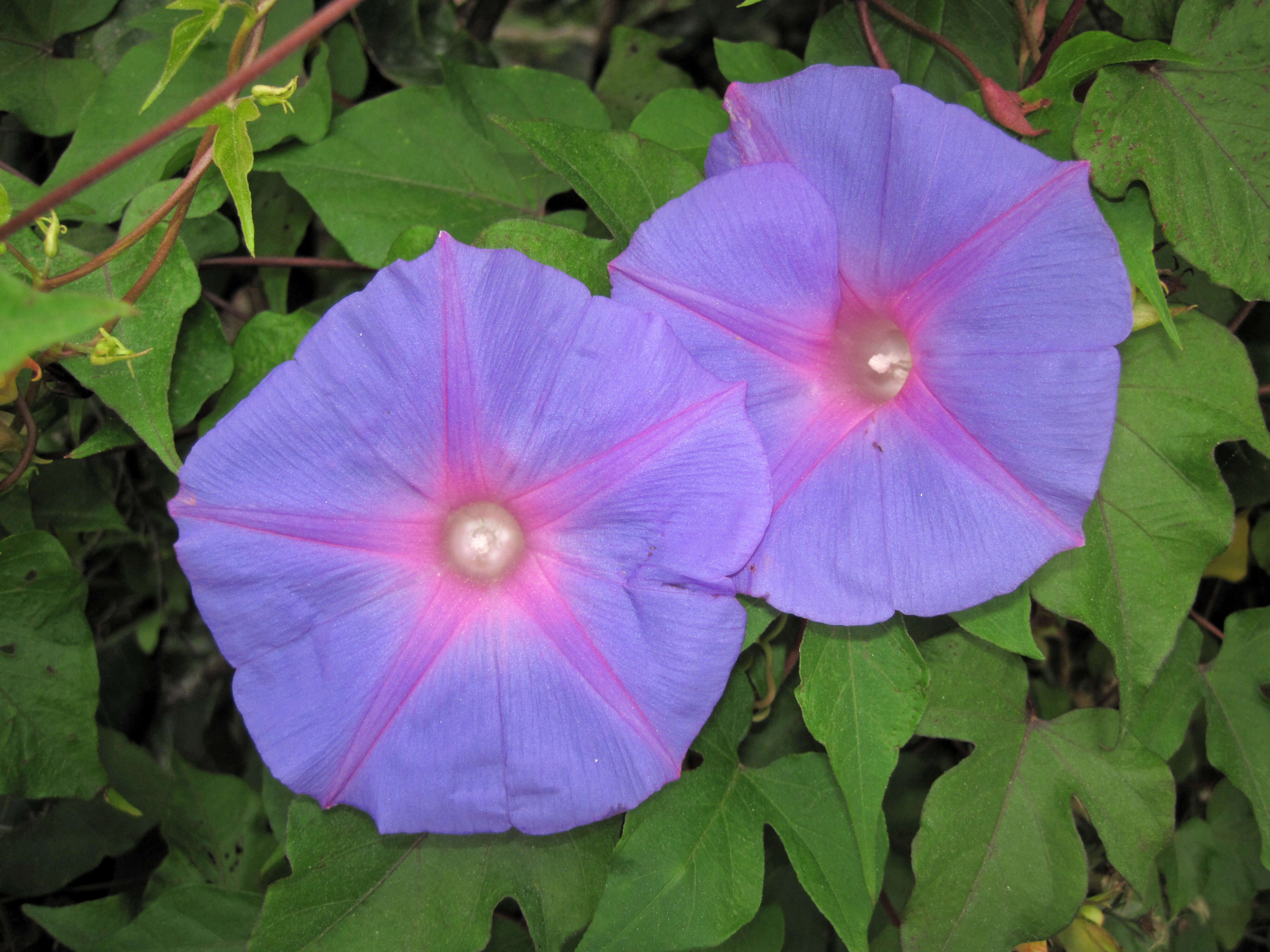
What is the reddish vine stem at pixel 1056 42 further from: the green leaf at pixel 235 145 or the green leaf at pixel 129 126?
the green leaf at pixel 129 126

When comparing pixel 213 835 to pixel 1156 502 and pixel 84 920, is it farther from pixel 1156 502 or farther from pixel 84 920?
pixel 1156 502

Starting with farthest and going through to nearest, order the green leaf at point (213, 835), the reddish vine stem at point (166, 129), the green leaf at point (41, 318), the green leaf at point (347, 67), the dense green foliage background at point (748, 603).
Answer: the green leaf at point (213, 835) < the green leaf at point (347, 67) < the dense green foliage background at point (748, 603) < the reddish vine stem at point (166, 129) < the green leaf at point (41, 318)

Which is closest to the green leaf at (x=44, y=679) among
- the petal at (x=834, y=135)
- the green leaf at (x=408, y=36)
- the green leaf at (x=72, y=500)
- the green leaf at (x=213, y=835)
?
the green leaf at (x=72, y=500)

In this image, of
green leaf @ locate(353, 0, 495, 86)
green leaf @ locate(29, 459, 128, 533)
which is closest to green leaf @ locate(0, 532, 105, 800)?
green leaf @ locate(29, 459, 128, 533)

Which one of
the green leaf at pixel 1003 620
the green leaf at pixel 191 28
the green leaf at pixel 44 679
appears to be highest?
the green leaf at pixel 191 28

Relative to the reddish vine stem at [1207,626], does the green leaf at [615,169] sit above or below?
above

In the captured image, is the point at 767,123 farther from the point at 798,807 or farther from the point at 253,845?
the point at 253,845
